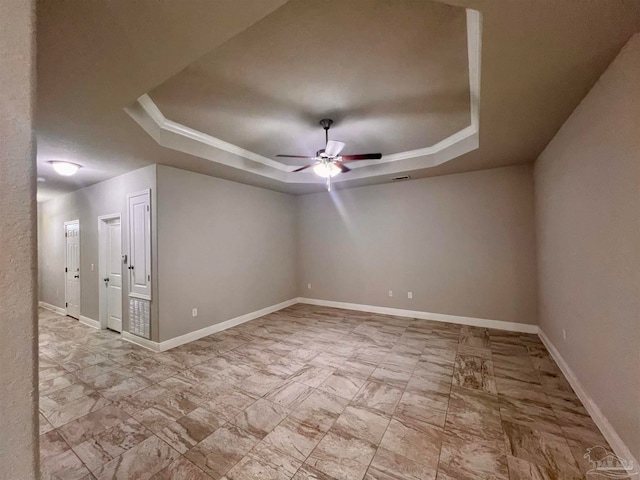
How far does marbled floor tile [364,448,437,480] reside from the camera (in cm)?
168

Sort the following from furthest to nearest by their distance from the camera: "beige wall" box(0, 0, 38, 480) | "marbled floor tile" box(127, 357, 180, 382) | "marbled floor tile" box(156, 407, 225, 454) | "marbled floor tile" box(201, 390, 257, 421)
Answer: "marbled floor tile" box(127, 357, 180, 382)
"marbled floor tile" box(201, 390, 257, 421)
"marbled floor tile" box(156, 407, 225, 454)
"beige wall" box(0, 0, 38, 480)

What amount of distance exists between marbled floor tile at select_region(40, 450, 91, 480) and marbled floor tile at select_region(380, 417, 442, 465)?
2123 millimetres

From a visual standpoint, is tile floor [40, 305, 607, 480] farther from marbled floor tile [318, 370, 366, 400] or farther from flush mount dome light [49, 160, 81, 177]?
flush mount dome light [49, 160, 81, 177]

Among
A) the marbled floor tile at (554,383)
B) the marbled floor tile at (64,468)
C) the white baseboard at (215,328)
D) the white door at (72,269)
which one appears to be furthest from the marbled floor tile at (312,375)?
the white door at (72,269)

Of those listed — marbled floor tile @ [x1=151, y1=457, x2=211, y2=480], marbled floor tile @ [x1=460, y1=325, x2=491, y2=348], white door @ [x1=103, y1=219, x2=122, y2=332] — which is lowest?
marbled floor tile @ [x1=151, y1=457, x2=211, y2=480]

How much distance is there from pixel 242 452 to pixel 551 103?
151 inches

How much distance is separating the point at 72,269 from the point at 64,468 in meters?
5.16

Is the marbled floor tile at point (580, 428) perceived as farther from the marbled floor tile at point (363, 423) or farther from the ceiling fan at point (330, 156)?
the ceiling fan at point (330, 156)

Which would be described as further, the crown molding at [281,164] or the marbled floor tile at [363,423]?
the crown molding at [281,164]

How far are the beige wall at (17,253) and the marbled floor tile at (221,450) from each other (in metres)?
1.54

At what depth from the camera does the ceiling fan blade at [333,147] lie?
3.03 meters

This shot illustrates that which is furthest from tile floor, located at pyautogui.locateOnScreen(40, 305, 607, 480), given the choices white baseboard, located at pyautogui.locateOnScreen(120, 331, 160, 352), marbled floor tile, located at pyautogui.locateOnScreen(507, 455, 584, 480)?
white baseboard, located at pyautogui.locateOnScreen(120, 331, 160, 352)

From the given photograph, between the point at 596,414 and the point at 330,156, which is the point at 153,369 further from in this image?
the point at 596,414

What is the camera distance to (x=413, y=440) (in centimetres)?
198
